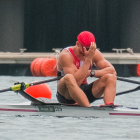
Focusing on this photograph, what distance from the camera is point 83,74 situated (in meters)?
5.93

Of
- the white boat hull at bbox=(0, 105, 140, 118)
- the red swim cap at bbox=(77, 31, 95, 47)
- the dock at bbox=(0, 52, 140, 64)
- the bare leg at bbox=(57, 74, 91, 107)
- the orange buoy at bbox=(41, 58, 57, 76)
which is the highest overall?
the red swim cap at bbox=(77, 31, 95, 47)

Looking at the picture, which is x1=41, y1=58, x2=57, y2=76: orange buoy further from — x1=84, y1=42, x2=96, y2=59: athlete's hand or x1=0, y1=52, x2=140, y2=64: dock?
x1=84, y1=42, x2=96, y2=59: athlete's hand

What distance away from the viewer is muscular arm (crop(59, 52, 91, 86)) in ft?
19.4

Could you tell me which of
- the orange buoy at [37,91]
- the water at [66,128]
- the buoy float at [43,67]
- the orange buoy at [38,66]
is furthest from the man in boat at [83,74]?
the buoy float at [43,67]

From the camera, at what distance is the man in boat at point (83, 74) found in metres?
5.90

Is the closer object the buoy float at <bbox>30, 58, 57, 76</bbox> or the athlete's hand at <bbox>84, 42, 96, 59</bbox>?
the athlete's hand at <bbox>84, 42, 96, 59</bbox>

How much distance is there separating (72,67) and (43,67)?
26.5 feet

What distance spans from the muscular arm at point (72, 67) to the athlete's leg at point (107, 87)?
23cm

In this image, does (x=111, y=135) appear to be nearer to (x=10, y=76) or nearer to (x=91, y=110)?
(x=91, y=110)

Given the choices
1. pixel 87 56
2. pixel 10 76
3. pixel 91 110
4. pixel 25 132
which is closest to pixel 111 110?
pixel 91 110

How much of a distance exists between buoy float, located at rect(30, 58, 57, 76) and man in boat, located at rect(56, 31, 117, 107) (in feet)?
25.4

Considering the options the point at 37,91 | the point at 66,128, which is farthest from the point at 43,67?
the point at 66,128

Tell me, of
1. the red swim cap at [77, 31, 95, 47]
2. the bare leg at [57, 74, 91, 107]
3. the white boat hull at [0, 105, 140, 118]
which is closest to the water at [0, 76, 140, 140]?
the white boat hull at [0, 105, 140, 118]

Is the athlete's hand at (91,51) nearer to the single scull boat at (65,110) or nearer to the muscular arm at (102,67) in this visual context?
the muscular arm at (102,67)
